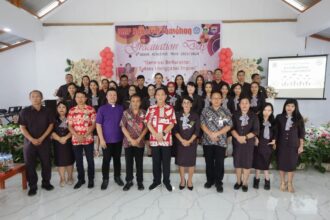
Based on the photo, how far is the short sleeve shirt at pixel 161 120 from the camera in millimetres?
2900

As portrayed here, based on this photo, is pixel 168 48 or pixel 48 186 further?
pixel 168 48

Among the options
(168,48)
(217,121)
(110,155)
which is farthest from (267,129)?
(168,48)

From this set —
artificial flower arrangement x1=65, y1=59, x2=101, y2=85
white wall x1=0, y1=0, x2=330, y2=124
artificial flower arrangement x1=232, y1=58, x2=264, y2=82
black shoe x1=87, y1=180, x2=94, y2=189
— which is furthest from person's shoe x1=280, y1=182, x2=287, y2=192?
artificial flower arrangement x1=65, y1=59, x2=101, y2=85

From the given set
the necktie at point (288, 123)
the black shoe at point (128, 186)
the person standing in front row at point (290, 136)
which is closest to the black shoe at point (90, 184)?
the black shoe at point (128, 186)

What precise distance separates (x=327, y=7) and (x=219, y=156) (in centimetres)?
413

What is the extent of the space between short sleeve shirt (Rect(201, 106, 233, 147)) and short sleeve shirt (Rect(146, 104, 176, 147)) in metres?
0.43

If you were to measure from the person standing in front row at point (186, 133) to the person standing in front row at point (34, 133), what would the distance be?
5.27 ft

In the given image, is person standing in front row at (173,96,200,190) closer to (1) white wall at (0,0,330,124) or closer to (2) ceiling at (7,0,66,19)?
(1) white wall at (0,0,330,124)

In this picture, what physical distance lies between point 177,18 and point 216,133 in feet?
14.1

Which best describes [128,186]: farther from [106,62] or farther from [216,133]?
[106,62]

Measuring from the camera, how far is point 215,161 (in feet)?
9.81

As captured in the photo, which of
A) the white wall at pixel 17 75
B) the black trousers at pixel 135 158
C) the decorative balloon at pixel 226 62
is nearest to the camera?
the black trousers at pixel 135 158

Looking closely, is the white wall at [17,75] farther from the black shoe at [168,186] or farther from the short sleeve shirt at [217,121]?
the short sleeve shirt at [217,121]

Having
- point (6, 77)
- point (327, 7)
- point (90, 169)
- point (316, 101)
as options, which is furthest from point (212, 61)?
point (6, 77)
